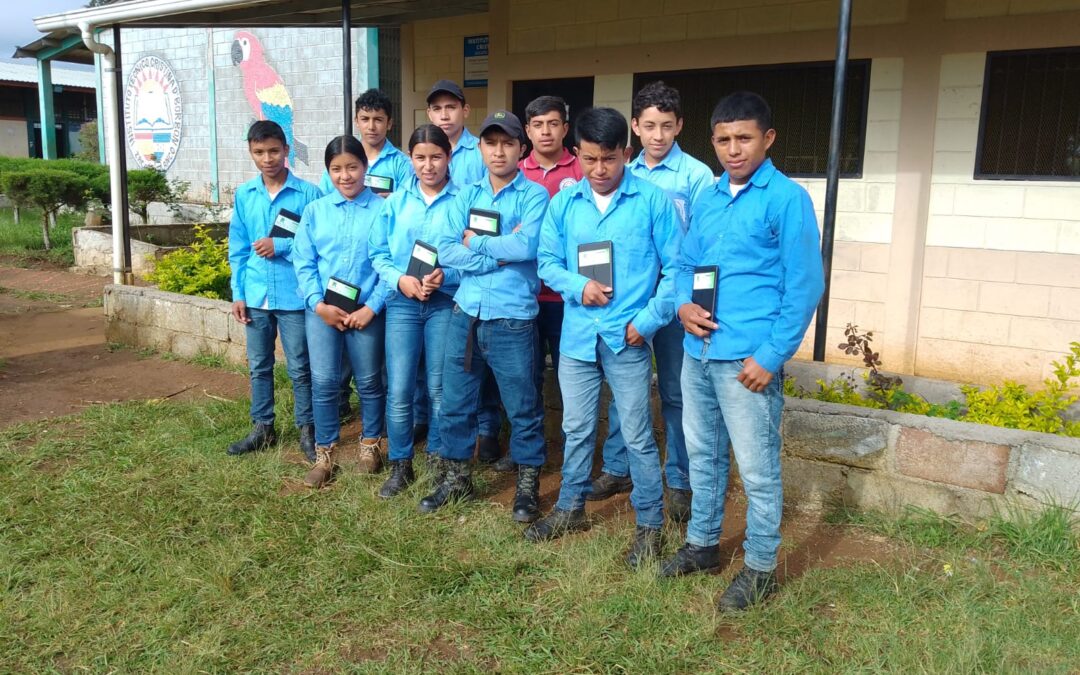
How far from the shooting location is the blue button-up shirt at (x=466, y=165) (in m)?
4.69

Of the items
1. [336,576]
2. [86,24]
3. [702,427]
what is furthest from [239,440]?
[86,24]

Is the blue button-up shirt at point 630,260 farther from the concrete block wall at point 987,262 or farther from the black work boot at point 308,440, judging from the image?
the concrete block wall at point 987,262

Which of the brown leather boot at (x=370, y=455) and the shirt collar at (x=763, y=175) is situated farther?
the brown leather boot at (x=370, y=455)

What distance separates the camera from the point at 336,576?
328 cm

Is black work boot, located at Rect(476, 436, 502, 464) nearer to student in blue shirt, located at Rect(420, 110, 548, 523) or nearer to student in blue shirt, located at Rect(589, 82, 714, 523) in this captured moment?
student in blue shirt, located at Rect(420, 110, 548, 523)

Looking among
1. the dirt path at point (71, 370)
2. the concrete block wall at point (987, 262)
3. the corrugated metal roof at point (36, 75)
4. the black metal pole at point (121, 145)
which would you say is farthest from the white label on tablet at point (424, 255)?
the corrugated metal roof at point (36, 75)

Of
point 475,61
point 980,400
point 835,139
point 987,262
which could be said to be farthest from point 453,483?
point 475,61

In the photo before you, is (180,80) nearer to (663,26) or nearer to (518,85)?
(518,85)

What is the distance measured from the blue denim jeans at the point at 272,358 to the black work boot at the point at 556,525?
1667mm

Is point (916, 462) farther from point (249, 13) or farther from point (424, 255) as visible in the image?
point (249, 13)

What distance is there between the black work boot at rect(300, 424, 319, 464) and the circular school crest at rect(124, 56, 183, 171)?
1396 cm

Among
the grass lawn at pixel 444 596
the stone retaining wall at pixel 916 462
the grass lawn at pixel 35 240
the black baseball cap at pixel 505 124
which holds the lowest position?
the grass lawn at pixel 444 596

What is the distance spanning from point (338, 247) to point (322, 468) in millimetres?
1132

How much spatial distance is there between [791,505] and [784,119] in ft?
12.8
